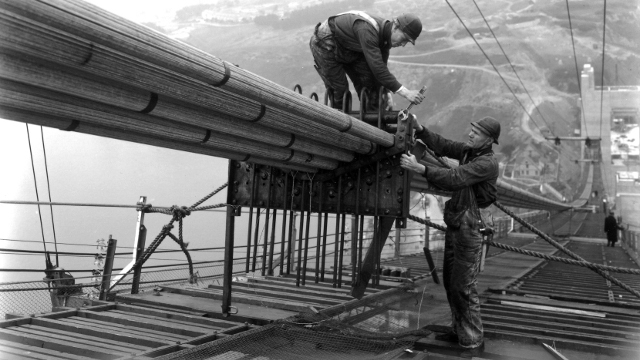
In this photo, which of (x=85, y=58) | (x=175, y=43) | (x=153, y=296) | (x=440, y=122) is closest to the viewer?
(x=85, y=58)

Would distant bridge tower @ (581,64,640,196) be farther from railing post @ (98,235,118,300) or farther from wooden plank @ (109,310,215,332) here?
wooden plank @ (109,310,215,332)

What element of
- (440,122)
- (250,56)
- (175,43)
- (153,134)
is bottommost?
(153,134)

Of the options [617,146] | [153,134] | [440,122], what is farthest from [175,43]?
[440,122]

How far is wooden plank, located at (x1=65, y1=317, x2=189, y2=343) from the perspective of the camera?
3.83 metres

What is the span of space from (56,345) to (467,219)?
2777 mm

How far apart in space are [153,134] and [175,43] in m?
0.72

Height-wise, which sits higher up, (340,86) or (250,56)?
(250,56)

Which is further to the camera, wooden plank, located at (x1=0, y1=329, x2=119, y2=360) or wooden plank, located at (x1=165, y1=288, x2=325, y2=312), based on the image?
wooden plank, located at (x1=165, y1=288, x2=325, y2=312)

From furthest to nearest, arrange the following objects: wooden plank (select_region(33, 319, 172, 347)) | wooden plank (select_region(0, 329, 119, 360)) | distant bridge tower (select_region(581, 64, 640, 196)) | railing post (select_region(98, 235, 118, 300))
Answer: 1. distant bridge tower (select_region(581, 64, 640, 196))
2. railing post (select_region(98, 235, 118, 300))
3. wooden plank (select_region(33, 319, 172, 347))
4. wooden plank (select_region(0, 329, 119, 360))

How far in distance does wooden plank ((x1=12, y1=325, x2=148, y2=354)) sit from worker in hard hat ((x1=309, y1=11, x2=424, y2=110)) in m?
2.76

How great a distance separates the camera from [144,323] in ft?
13.7

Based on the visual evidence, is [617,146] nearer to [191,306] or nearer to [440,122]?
[440,122]

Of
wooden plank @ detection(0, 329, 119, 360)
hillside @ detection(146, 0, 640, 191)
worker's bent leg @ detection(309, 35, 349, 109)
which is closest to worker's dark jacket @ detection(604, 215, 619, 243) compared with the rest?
worker's bent leg @ detection(309, 35, 349, 109)

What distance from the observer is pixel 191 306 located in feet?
16.3
